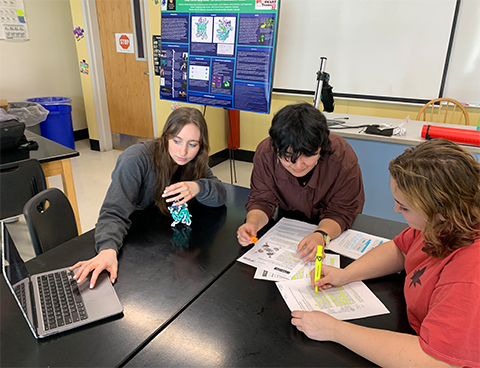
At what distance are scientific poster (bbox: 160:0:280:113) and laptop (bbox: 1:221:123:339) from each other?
78.0 inches

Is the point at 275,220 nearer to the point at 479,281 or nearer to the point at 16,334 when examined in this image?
the point at 479,281

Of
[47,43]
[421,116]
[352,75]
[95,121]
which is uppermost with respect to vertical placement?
[47,43]

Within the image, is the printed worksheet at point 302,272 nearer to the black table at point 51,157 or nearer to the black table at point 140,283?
the black table at point 140,283

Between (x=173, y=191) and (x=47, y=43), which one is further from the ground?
(x=47, y=43)

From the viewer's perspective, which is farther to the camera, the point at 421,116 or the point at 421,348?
the point at 421,116

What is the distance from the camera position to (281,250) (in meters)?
1.15

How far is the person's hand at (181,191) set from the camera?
1.27 meters

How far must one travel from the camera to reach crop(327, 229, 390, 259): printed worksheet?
3.75ft

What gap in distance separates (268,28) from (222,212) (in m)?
1.63

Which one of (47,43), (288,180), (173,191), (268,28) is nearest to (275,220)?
(288,180)

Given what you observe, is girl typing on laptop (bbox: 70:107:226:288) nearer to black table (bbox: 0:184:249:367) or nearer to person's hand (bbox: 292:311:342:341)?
black table (bbox: 0:184:249:367)

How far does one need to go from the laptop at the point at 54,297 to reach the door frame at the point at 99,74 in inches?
121

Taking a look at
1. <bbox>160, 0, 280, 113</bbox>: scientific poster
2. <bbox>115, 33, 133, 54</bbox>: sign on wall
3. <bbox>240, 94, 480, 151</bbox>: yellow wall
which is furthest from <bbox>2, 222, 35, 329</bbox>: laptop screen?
<bbox>115, 33, 133, 54</bbox>: sign on wall

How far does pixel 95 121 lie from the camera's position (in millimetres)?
4395
